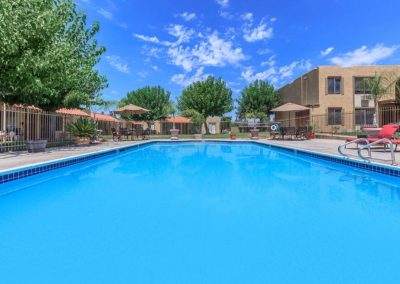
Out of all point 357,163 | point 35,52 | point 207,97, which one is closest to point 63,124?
point 35,52

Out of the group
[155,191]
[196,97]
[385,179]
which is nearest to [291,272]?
[155,191]

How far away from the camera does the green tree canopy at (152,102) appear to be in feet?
139

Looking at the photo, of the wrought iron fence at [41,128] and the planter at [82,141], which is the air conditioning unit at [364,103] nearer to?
the planter at [82,141]

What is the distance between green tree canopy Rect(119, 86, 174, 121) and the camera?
42344 mm

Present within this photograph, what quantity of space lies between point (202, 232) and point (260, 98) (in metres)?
31.7

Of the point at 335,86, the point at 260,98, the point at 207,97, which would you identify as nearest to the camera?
the point at 335,86

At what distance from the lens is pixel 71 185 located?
6.44 m

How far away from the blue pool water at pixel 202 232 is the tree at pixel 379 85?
732 inches

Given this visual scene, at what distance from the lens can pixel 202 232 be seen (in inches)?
135

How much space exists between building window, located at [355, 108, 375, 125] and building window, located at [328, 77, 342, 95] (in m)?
2.46

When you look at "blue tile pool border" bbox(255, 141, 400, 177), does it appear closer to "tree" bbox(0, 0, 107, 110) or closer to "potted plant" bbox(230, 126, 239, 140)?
"tree" bbox(0, 0, 107, 110)

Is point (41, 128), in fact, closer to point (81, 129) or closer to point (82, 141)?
point (81, 129)

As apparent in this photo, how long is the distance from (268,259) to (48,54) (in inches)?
397

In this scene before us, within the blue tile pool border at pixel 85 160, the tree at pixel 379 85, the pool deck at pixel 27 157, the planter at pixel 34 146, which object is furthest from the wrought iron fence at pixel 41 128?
the tree at pixel 379 85
